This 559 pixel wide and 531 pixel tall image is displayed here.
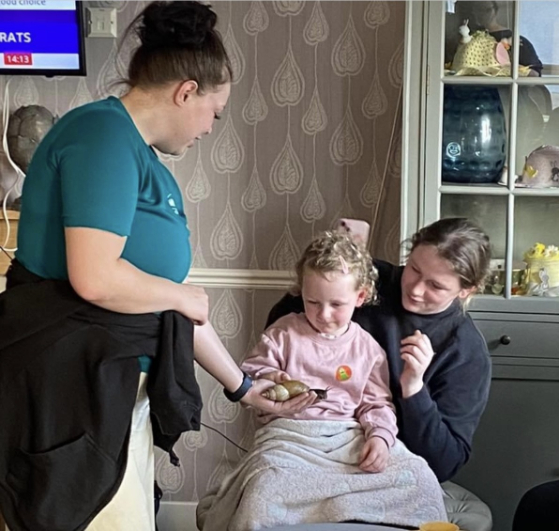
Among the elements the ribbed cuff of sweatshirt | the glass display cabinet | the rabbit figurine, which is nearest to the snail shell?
the ribbed cuff of sweatshirt

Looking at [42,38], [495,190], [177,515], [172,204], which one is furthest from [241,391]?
[42,38]

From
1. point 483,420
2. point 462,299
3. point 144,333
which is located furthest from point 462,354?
point 144,333

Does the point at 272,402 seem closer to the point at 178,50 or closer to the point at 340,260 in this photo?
the point at 340,260

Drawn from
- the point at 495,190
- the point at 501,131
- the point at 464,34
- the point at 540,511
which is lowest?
the point at 540,511

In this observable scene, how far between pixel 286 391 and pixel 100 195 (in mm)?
617

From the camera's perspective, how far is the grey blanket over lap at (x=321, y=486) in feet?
5.03

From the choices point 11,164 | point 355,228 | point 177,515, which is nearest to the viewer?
point 355,228

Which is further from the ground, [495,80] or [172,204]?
[495,80]

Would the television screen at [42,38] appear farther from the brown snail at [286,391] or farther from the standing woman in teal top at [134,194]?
the brown snail at [286,391]

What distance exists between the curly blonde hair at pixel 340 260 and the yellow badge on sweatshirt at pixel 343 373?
169 mm

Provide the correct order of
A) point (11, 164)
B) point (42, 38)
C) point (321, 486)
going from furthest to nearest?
1. point (11, 164)
2. point (42, 38)
3. point (321, 486)

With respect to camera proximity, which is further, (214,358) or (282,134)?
(282,134)

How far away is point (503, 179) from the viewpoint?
2.15 metres

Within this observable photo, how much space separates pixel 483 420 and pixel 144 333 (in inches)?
46.6
